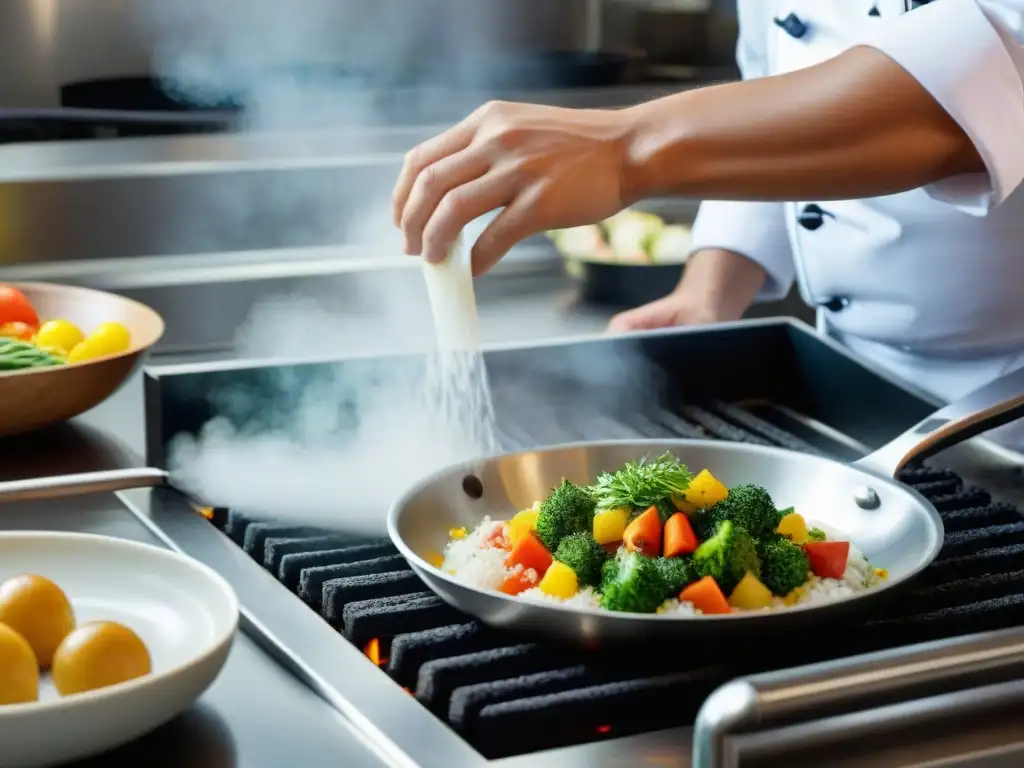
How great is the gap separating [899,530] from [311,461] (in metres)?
0.57

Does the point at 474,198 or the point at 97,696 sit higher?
the point at 474,198

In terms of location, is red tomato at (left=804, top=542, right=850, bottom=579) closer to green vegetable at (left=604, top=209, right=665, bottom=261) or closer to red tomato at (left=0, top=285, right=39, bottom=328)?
red tomato at (left=0, top=285, right=39, bottom=328)

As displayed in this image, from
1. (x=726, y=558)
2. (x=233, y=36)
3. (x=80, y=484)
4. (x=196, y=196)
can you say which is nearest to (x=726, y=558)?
(x=726, y=558)

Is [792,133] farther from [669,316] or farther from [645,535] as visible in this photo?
[669,316]

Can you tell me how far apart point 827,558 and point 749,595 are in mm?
96

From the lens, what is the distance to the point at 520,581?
3.49 feet

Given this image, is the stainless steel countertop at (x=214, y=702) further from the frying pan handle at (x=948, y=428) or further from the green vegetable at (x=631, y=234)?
the green vegetable at (x=631, y=234)

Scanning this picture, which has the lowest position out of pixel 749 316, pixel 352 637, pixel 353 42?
pixel 749 316

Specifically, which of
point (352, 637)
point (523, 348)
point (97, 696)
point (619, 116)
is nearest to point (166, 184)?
point (523, 348)

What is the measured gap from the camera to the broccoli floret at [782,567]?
3.42ft

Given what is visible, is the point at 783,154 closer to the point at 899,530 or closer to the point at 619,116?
the point at 619,116

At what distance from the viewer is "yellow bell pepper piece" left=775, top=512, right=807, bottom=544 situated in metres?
1.12

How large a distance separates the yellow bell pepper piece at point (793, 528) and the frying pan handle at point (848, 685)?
294 mm

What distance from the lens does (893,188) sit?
4.15 feet
